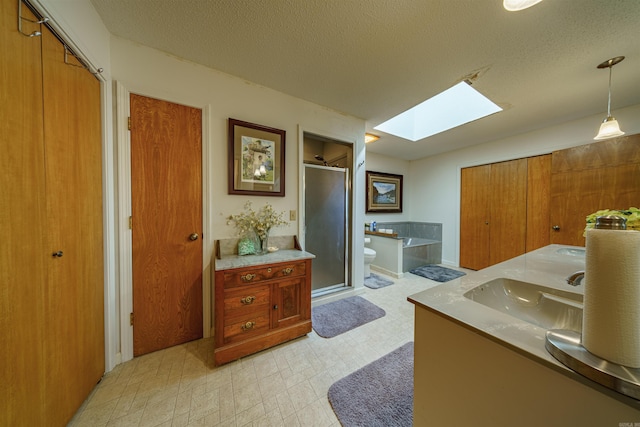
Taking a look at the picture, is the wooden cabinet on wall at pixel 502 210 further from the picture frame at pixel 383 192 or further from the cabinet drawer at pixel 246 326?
the cabinet drawer at pixel 246 326

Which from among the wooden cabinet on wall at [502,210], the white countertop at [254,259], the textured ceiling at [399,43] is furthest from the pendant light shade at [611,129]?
the white countertop at [254,259]

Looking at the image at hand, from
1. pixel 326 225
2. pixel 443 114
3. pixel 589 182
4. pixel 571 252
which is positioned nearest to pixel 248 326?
pixel 326 225

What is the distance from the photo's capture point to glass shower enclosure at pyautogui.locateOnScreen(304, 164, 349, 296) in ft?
8.05

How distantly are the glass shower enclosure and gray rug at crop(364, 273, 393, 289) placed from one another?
0.55 m

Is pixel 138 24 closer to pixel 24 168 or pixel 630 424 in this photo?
pixel 24 168

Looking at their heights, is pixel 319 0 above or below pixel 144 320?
above

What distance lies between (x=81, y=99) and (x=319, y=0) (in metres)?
1.52

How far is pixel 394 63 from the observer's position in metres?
1.69

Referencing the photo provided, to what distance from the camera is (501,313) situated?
0.71 m

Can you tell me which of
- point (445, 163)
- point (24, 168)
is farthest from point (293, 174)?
point (445, 163)

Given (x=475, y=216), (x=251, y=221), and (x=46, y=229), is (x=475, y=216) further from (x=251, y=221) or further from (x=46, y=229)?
(x=46, y=229)

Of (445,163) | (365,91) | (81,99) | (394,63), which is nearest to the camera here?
(81,99)

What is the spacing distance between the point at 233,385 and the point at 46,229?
1331mm

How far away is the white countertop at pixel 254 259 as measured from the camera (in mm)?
1538
